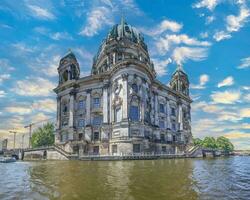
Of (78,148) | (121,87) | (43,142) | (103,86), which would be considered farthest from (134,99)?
(43,142)

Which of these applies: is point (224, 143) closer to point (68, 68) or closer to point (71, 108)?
point (71, 108)

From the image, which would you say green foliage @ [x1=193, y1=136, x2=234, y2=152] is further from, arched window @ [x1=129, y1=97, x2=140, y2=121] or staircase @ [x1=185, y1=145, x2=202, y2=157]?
arched window @ [x1=129, y1=97, x2=140, y2=121]

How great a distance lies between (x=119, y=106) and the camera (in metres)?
59.1

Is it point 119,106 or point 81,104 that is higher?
point 81,104

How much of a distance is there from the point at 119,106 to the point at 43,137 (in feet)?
137

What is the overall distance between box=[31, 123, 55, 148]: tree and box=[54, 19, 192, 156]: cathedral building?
21.7 m

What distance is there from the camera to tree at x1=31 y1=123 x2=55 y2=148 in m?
88.9

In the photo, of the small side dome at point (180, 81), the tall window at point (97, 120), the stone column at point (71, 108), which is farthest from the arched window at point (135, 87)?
the small side dome at point (180, 81)

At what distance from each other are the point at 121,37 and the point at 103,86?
1804cm

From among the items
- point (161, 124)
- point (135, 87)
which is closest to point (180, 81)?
point (161, 124)

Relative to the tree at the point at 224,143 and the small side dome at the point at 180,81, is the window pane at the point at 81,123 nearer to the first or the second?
the small side dome at the point at 180,81

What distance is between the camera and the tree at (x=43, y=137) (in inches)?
3501

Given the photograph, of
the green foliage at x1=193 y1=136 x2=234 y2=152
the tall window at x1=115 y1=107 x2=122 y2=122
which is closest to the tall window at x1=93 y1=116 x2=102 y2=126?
the tall window at x1=115 y1=107 x2=122 y2=122

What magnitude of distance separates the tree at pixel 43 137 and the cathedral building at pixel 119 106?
21726 millimetres
